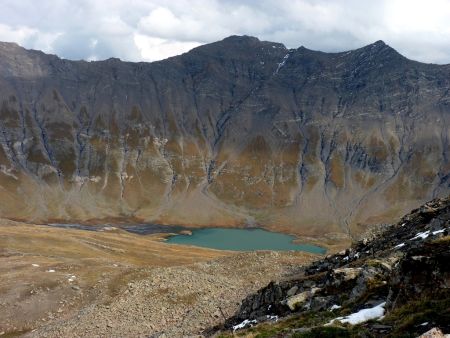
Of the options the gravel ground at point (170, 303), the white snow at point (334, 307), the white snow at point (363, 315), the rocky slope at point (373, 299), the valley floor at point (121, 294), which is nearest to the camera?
the rocky slope at point (373, 299)

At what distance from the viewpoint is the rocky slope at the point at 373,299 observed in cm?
1894

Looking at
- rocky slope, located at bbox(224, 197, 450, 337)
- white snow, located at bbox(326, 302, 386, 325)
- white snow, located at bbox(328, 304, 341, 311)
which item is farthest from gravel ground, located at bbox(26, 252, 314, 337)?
white snow, located at bbox(326, 302, 386, 325)

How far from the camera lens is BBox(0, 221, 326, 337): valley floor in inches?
1928

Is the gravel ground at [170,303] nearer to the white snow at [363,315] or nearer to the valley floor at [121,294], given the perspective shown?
the valley floor at [121,294]

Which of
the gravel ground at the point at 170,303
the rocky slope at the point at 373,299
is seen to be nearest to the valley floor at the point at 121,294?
the gravel ground at the point at 170,303

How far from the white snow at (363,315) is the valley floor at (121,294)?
2646cm

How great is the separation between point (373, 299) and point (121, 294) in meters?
36.9

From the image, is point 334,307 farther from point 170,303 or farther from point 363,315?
point 170,303

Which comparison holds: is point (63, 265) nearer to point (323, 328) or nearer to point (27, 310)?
point (27, 310)

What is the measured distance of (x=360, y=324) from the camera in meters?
20.8

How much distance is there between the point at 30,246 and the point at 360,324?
268 feet

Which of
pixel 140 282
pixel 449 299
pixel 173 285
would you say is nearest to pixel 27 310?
pixel 140 282

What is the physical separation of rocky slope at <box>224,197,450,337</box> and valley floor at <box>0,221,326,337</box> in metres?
11.6

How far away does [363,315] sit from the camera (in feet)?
73.3
